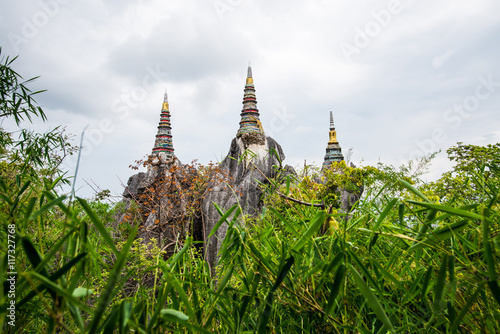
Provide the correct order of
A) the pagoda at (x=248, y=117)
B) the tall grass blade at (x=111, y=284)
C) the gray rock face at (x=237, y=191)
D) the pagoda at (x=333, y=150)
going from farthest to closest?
the pagoda at (x=333, y=150) < the pagoda at (x=248, y=117) < the gray rock face at (x=237, y=191) < the tall grass blade at (x=111, y=284)

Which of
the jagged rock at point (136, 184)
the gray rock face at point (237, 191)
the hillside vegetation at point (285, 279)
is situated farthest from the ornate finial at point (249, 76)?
the hillside vegetation at point (285, 279)

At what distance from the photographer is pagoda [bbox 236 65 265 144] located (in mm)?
12938

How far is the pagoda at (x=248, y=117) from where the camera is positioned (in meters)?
12.9

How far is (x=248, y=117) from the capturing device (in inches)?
546

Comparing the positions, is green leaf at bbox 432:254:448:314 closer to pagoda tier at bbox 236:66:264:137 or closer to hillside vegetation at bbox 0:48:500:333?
hillside vegetation at bbox 0:48:500:333

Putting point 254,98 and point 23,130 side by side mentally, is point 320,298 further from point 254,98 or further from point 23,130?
point 254,98

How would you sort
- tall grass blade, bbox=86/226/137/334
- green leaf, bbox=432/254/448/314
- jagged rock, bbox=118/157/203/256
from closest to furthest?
tall grass blade, bbox=86/226/137/334, green leaf, bbox=432/254/448/314, jagged rock, bbox=118/157/203/256

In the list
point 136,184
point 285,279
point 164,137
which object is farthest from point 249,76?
point 285,279

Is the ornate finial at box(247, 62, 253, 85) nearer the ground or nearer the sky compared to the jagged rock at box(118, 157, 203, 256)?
nearer the sky

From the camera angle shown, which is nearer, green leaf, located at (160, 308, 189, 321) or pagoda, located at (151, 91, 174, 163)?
green leaf, located at (160, 308, 189, 321)

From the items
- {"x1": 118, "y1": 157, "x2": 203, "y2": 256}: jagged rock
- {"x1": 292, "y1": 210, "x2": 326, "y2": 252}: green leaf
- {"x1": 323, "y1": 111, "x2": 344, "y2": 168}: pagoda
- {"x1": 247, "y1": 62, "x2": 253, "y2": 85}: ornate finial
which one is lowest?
{"x1": 292, "y1": 210, "x2": 326, "y2": 252}: green leaf

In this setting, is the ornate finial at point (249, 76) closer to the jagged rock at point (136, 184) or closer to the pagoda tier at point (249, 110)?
the pagoda tier at point (249, 110)

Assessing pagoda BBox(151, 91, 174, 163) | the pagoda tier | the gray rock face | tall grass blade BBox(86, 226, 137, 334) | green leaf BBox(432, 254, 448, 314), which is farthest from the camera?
pagoda BBox(151, 91, 174, 163)

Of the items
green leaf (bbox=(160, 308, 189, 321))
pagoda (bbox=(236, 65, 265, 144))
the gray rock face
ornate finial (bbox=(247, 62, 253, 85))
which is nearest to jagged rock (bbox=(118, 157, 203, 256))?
the gray rock face
